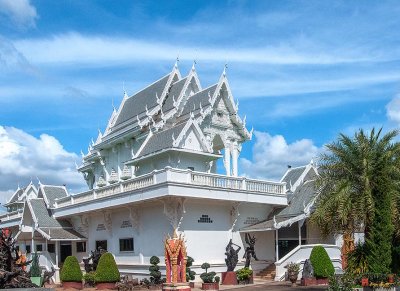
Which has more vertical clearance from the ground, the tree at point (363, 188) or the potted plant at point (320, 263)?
the tree at point (363, 188)

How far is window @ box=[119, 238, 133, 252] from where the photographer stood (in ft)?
107

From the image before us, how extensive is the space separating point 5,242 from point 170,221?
491 inches

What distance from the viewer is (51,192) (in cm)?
4397

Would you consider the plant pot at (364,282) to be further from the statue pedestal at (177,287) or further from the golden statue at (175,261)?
the golden statue at (175,261)

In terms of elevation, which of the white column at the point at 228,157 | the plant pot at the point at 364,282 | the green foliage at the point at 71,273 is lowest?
the green foliage at the point at 71,273

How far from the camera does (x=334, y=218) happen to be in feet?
75.4

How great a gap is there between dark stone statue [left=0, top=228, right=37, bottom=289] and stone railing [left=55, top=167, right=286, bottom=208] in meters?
11.1

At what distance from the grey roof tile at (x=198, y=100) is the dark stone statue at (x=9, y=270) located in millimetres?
19802

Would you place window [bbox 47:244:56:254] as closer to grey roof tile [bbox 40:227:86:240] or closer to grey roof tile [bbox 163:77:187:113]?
grey roof tile [bbox 40:227:86:240]

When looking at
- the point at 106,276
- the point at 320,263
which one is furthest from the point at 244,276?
the point at 106,276

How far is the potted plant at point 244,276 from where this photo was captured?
28.9 meters

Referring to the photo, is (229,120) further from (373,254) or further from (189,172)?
(373,254)

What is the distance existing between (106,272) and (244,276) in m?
7.08

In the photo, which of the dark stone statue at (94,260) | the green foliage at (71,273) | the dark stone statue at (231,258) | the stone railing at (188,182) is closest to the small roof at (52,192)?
the stone railing at (188,182)
